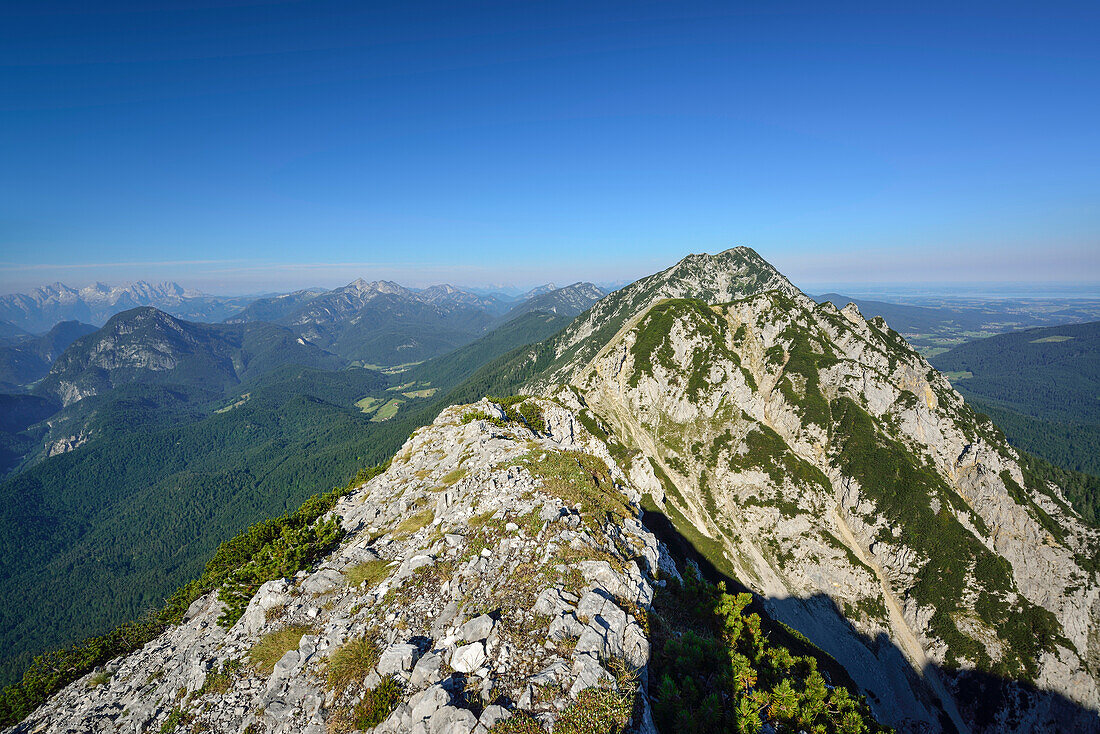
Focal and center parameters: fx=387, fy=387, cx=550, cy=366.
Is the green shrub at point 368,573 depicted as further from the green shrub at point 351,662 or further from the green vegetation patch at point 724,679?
the green vegetation patch at point 724,679

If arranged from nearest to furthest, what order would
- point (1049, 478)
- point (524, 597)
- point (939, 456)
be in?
1. point (524, 597)
2. point (939, 456)
3. point (1049, 478)

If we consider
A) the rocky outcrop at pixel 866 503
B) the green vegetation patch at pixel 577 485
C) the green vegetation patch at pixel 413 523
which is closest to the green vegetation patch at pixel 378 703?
the green vegetation patch at pixel 577 485

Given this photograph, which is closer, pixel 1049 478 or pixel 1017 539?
pixel 1017 539

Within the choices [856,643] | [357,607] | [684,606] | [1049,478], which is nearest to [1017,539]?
[856,643]

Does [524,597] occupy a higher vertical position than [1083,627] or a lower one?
higher

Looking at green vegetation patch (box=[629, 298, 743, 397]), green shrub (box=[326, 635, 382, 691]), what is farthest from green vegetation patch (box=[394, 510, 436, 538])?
green vegetation patch (box=[629, 298, 743, 397])

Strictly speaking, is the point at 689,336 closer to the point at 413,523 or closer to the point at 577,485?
the point at 577,485

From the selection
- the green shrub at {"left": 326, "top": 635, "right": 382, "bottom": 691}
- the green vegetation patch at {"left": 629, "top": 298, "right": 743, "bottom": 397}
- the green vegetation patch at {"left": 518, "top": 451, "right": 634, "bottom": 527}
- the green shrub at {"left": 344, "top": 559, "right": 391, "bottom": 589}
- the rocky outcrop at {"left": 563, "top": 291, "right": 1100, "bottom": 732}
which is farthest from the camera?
the green vegetation patch at {"left": 629, "top": 298, "right": 743, "bottom": 397}

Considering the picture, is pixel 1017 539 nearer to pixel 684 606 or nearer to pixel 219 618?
pixel 684 606

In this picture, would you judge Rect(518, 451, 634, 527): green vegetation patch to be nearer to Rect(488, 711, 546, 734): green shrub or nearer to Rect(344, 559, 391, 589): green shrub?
Rect(344, 559, 391, 589): green shrub
